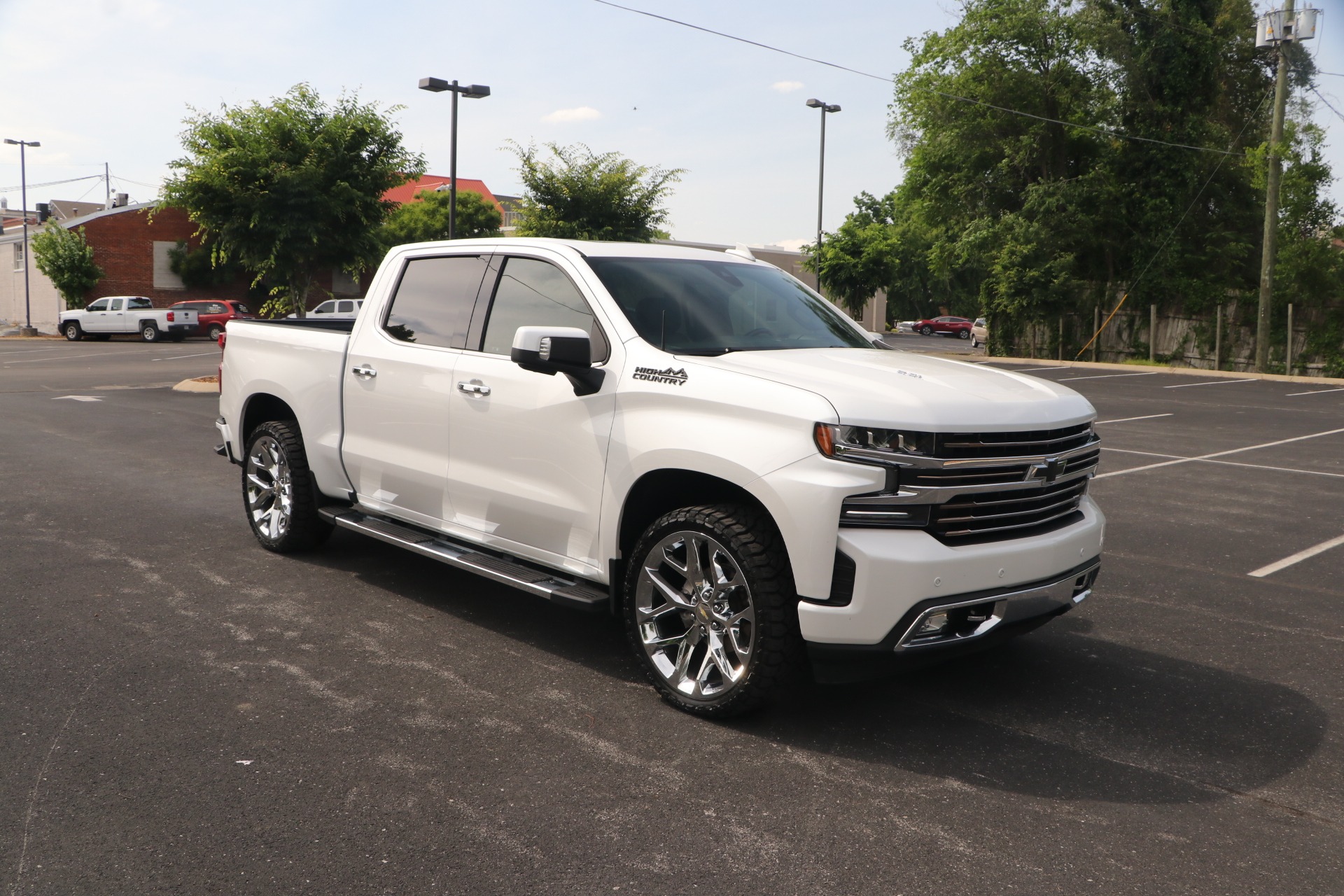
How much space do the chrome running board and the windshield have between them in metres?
1.14

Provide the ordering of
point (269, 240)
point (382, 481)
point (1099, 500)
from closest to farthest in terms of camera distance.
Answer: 1. point (382, 481)
2. point (1099, 500)
3. point (269, 240)

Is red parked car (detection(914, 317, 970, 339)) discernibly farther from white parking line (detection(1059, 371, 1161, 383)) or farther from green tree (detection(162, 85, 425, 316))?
green tree (detection(162, 85, 425, 316))

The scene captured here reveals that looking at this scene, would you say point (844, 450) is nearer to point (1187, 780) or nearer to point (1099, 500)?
point (1187, 780)

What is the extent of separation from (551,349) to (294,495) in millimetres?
2988

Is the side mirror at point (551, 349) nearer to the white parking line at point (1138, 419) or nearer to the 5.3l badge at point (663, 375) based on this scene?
the 5.3l badge at point (663, 375)

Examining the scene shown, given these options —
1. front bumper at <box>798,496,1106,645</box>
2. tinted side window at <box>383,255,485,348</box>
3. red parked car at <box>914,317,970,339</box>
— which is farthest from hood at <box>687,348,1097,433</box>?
red parked car at <box>914,317,970,339</box>

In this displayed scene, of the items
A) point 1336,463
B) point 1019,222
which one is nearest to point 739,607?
point 1336,463

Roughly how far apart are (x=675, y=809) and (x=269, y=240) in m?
25.3

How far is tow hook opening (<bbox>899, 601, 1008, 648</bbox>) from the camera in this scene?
402 cm

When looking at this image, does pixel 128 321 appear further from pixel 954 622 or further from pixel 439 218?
pixel 954 622

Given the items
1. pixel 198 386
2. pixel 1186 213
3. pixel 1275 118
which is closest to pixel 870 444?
pixel 198 386

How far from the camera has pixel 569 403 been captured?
495 cm

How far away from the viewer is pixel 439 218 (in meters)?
64.1

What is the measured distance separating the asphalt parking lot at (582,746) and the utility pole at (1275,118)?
24.1 metres
